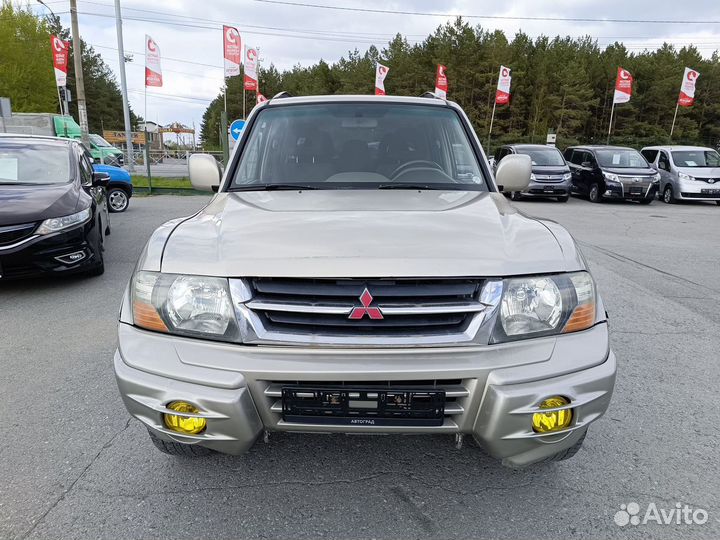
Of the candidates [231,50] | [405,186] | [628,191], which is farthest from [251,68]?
[405,186]

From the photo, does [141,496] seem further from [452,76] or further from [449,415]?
[452,76]

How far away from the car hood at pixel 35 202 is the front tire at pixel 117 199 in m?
6.21

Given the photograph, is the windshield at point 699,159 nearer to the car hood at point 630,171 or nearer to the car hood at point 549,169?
the car hood at point 630,171

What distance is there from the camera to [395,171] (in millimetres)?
3168

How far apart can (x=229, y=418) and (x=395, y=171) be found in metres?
1.89

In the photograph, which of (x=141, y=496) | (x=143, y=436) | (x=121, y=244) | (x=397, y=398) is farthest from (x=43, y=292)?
(x=397, y=398)

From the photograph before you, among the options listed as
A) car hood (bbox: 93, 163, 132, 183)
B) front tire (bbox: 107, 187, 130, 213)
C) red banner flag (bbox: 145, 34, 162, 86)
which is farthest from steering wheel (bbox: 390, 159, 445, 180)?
red banner flag (bbox: 145, 34, 162, 86)

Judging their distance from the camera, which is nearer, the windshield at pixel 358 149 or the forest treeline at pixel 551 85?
the windshield at pixel 358 149

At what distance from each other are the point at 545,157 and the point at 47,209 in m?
15.6

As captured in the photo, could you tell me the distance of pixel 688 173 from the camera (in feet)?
54.9

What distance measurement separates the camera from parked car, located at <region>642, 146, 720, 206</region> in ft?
54.0

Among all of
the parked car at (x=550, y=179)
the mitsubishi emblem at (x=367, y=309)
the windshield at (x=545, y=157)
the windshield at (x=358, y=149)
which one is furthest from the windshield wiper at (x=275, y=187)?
the windshield at (x=545, y=157)

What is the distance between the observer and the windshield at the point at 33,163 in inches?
235

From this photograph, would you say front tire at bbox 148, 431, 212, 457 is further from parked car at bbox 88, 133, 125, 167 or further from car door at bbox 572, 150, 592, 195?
parked car at bbox 88, 133, 125, 167
